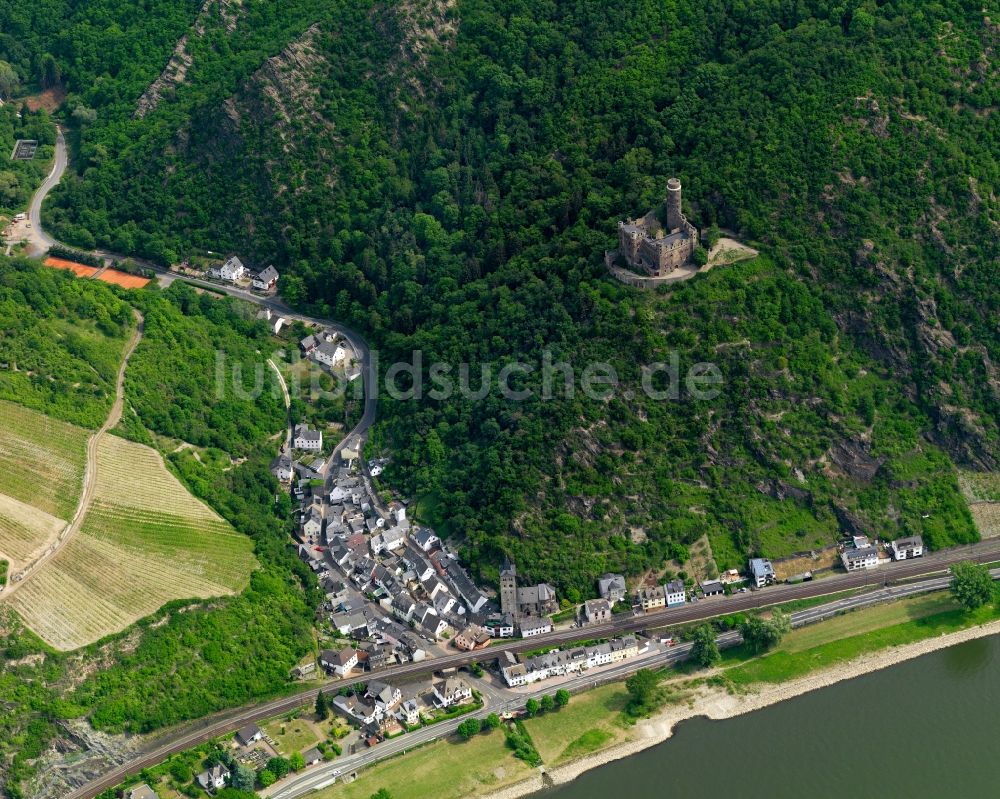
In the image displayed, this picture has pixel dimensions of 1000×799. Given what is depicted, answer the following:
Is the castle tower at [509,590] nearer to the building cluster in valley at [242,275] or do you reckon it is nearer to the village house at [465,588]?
the village house at [465,588]

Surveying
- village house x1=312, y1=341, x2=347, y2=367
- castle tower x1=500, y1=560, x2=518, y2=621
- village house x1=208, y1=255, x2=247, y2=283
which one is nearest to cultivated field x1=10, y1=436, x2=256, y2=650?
castle tower x1=500, y1=560, x2=518, y2=621

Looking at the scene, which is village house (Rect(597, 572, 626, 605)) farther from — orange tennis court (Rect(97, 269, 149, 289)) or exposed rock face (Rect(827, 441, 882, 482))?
orange tennis court (Rect(97, 269, 149, 289))

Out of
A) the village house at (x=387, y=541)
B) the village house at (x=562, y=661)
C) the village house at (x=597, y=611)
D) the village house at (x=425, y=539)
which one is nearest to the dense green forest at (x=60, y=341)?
the village house at (x=387, y=541)

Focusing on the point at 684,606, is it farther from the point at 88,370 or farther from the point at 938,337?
the point at 88,370

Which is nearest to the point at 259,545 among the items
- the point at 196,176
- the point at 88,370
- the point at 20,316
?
the point at 88,370

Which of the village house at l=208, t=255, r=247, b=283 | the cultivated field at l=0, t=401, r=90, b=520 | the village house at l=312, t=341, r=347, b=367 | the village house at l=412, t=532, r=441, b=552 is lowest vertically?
the village house at l=412, t=532, r=441, b=552

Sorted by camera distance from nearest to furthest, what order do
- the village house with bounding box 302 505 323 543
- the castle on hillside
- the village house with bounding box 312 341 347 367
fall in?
the castle on hillside, the village house with bounding box 302 505 323 543, the village house with bounding box 312 341 347 367

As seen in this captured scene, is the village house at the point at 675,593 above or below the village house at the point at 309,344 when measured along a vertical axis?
below
